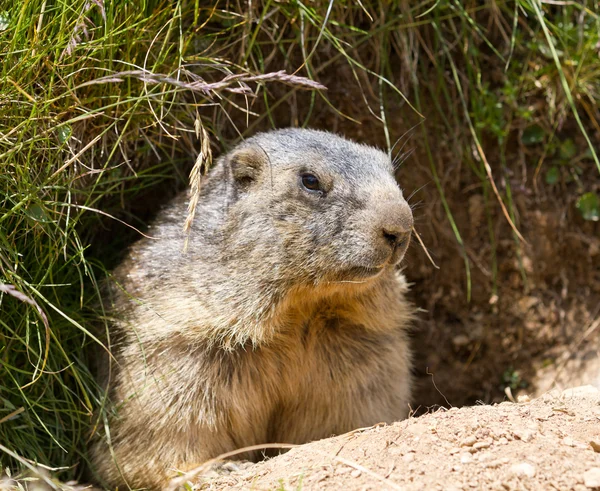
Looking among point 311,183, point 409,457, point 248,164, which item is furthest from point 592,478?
point 248,164

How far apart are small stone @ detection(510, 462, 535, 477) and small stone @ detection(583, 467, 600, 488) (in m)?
0.22

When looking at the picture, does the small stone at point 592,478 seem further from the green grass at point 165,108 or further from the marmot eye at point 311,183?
the green grass at point 165,108

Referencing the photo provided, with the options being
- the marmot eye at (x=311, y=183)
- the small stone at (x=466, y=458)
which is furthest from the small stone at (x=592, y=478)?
the marmot eye at (x=311, y=183)

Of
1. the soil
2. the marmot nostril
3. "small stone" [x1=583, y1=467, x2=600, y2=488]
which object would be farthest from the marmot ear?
"small stone" [x1=583, y1=467, x2=600, y2=488]

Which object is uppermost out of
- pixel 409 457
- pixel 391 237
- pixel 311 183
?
pixel 311 183

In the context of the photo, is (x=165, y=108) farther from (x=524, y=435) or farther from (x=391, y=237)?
(x=524, y=435)

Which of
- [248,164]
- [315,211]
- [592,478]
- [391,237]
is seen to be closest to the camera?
[592,478]

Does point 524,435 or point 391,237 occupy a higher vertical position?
point 391,237

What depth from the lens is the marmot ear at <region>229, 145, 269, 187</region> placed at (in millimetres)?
4590

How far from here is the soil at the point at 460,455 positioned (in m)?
3.34

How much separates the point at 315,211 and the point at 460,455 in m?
1.54

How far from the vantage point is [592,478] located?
3260 millimetres

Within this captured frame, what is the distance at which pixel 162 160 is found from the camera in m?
5.79

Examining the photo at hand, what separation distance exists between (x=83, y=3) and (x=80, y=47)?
0.89 feet
